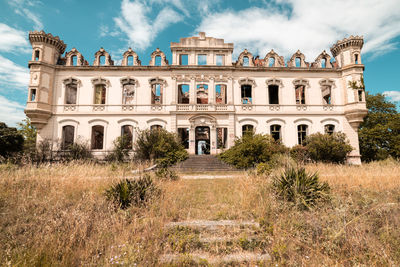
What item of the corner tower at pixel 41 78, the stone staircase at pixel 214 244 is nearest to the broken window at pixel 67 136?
the corner tower at pixel 41 78

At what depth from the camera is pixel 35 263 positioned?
7.53 feet

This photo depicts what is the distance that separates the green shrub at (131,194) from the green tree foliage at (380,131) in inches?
1037

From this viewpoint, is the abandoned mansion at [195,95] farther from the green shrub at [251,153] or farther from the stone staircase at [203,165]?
the green shrub at [251,153]

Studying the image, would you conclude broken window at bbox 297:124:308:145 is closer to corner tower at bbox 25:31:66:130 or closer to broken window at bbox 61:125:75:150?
broken window at bbox 61:125:75:150

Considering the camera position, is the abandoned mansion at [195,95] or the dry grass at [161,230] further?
the abandoned mansion at [195,95]

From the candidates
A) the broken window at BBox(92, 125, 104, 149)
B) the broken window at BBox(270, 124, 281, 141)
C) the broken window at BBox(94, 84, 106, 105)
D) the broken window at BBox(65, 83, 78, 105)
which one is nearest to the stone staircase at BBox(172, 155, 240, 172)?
the broken window at BBox(270, 124, 281, 141)

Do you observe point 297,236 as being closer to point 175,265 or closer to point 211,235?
point 211,235

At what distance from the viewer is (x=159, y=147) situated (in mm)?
14883

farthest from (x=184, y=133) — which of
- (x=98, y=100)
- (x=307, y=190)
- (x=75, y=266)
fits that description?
(x=75, y=266)

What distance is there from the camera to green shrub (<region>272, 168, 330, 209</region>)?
13.8 ft

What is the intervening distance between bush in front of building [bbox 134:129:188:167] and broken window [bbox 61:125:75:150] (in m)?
8.46

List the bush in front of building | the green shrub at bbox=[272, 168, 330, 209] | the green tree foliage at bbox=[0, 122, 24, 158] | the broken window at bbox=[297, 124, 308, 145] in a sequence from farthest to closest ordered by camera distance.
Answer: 1. the broken window at bbox=[297, 124, 308, 145]
2. the green tree foliage at bbox=[0, 122, 24, 158]
3. the bush in front of building
4. the green shrub at bbox=[272, 168, 330, 209]

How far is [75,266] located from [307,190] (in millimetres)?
4641

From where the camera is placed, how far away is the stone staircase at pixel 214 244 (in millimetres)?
2514
